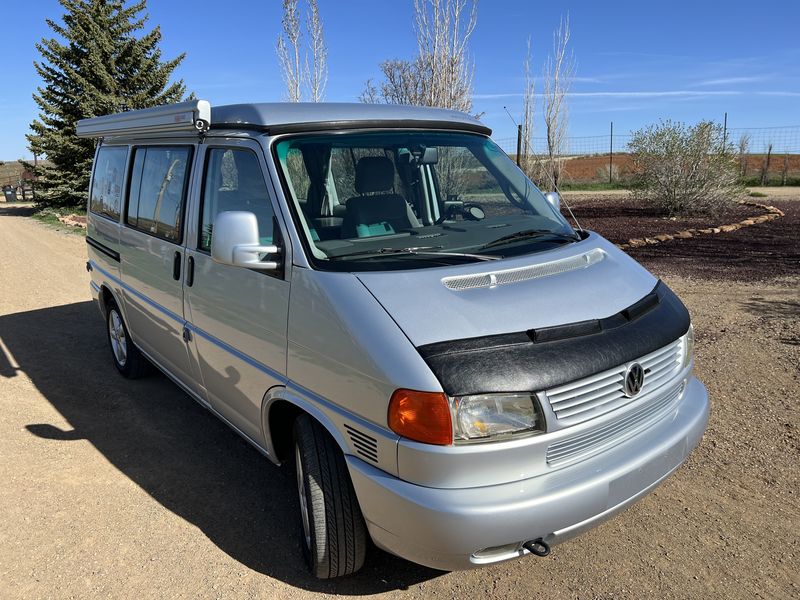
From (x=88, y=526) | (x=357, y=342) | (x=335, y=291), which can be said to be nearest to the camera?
(x=357, y=342)

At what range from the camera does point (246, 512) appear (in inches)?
145

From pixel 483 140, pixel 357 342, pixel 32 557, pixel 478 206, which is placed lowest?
pixel 32 557

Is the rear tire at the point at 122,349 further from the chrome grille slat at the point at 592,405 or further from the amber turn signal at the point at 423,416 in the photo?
the chrome grille slat at the point at 592,405

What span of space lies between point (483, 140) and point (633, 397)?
6.87 feet

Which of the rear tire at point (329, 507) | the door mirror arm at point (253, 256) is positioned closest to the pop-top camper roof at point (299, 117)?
the door mirror arm at point (253, 256)

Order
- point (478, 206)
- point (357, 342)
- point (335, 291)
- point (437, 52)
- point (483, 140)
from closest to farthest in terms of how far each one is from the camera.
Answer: point (357, 342) < point (335, 291) < point (478, 206) < point (483, 140) < point (437, 52)

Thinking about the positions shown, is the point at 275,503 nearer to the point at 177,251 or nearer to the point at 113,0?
the point at 177,251

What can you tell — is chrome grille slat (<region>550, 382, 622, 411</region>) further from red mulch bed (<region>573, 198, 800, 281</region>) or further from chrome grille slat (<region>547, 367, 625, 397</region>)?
red mulch bed (<region>573, 198, 800, 281</region>)

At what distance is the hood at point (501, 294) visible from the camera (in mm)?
2529

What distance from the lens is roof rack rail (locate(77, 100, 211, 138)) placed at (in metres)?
3.66

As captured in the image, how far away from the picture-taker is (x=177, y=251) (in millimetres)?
4035

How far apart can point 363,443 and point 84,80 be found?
26334 mm

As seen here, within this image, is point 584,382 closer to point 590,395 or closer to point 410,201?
point 590,395

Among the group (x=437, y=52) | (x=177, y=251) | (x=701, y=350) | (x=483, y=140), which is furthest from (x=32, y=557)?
(x=437, y=52)
